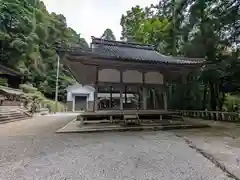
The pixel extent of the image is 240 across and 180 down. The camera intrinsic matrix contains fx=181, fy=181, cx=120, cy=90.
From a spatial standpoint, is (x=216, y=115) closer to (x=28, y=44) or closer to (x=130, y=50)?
(x=130, y=50)

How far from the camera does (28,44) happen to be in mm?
22109

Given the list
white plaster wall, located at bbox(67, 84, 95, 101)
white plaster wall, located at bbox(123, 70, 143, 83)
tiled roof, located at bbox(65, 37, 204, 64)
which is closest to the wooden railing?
tiled roof, located at bbox(65, 37, 204, 64)

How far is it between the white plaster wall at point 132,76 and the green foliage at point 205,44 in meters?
3.62

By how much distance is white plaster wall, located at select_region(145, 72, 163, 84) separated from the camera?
8.93 m

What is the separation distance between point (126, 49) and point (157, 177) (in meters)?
9.20

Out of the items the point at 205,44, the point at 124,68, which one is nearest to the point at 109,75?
the point at 124,68

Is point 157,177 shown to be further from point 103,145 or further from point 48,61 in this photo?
point 48,61

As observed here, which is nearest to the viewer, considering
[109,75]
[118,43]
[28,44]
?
[109,75]

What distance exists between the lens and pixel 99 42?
34.3 ft

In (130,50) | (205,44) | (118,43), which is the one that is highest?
(118,43)

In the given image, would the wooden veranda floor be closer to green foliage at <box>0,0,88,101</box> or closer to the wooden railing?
the wooden railing

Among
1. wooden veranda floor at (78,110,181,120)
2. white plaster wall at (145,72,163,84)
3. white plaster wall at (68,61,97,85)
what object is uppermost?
white plaster wall at (68,61,97,85)

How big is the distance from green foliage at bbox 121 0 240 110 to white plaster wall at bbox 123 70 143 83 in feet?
11.9

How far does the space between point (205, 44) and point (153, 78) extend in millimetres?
4491
